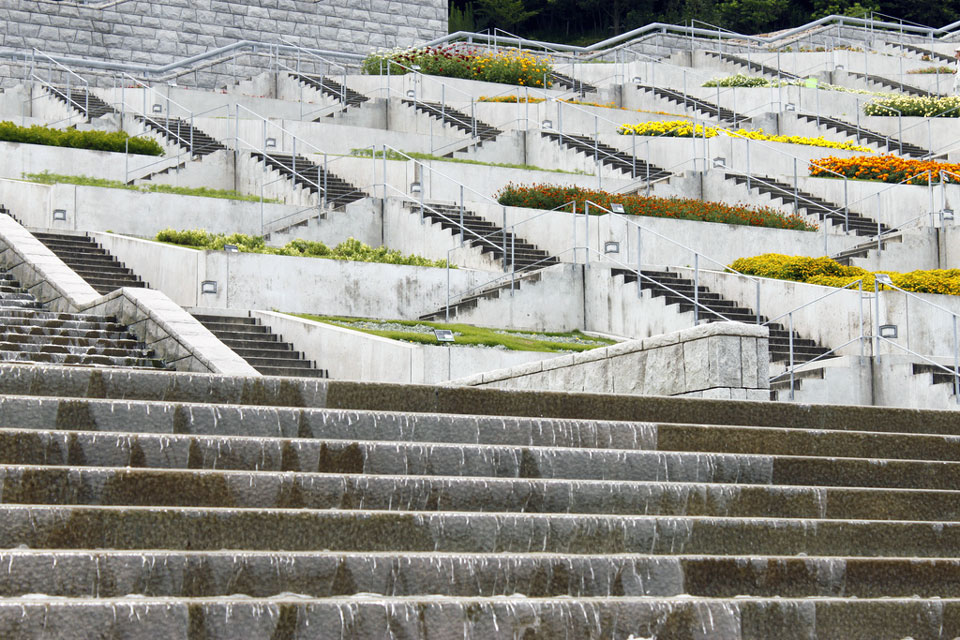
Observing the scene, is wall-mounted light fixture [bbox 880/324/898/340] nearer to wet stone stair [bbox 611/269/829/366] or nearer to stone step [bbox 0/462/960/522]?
wet stone stair [bbox 611/269/829/366]

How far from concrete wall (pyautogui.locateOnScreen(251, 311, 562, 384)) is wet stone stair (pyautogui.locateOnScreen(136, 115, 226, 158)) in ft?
38.4

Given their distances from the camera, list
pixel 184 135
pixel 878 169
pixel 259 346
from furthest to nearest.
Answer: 1. pixel 878 169
2. pixel 184 135
3. pixel 259 346

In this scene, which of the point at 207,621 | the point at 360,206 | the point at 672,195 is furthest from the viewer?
the point at 672,195

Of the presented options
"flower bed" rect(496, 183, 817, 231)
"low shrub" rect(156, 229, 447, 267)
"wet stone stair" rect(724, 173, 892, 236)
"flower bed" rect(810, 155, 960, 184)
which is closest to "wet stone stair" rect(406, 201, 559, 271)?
"low shrub" rect(156, 229, 447, 267)

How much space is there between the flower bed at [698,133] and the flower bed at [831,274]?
9509 millimetres

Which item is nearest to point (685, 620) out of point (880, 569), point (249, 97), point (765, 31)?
point (880, 569)

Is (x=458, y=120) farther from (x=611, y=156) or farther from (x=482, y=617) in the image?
(x=482, y=617)

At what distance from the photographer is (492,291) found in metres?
20.5

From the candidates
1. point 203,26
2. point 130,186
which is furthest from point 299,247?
point 203,26

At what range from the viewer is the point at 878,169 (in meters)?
30.0

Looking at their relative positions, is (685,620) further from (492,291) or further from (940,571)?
(492,291)

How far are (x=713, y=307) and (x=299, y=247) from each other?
658 centimetres

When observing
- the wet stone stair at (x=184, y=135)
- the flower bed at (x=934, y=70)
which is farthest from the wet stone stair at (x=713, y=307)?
the flower bed at (x=934, y=70)

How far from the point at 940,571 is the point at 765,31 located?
172 feet
